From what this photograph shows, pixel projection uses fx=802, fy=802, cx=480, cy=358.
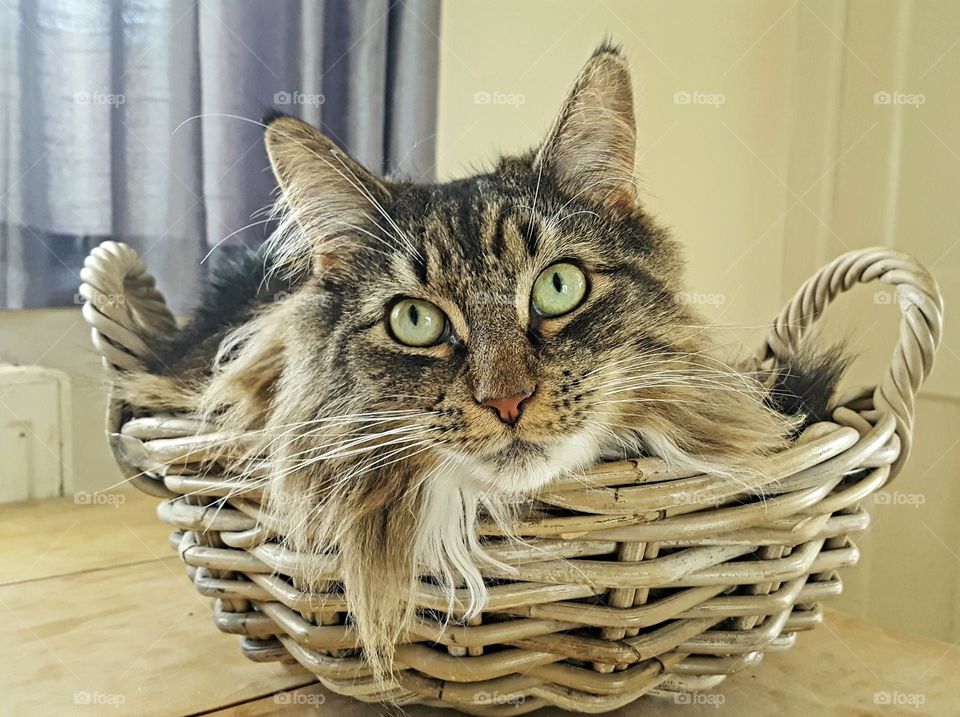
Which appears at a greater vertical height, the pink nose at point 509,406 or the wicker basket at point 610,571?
the pink nose at point 509,406

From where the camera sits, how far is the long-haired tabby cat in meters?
0.75

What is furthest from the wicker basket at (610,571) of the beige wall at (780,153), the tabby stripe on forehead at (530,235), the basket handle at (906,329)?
the beige wall at (780,153)

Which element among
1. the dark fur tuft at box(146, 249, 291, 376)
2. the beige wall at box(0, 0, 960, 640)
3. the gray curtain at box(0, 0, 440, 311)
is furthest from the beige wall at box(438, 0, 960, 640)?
the dark fur tuft at box(146, 249, 291, 376)

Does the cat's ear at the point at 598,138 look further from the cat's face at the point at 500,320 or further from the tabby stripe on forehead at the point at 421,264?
the tabby stripe on forehead at the point at 421,264

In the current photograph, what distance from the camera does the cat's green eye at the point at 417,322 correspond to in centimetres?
83

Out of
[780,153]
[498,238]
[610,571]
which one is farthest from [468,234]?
[780,153]

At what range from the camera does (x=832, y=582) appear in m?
0.87

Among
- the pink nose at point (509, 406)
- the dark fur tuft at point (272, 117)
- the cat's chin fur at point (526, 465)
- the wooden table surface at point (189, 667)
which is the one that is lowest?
the wooden table surface at point (189, 667)

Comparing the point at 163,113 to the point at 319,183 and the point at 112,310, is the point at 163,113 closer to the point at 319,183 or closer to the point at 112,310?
the point at 112,310

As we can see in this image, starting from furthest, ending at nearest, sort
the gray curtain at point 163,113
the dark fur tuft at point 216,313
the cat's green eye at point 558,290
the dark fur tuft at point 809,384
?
the gray curtain at point 163,113 → the dark fur tuft at point 216,313 → the dark fur tuft at point 809,384 → the cat's green eye at point 558,290

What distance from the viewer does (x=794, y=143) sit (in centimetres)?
194

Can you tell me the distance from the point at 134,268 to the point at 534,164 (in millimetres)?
601

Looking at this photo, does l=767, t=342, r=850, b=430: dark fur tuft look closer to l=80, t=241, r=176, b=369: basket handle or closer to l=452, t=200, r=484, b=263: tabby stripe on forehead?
l=452, t=200, r=484, b=263: tabby stripe on forehead

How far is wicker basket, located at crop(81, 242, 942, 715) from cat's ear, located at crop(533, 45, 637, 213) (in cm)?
33
